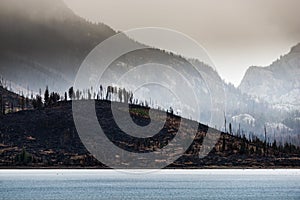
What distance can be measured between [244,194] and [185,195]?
56.0 feet

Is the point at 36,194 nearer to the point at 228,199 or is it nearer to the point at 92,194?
the point at 92,194

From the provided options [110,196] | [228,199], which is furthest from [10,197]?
[228,199]

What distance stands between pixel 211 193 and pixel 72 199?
42572 millimetres

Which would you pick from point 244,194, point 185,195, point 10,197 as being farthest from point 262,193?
point 10,197

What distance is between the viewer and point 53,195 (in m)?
171

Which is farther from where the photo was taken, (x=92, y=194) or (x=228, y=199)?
(x=92, y=194)

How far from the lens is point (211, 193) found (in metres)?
181

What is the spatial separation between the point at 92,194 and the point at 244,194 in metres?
40.6

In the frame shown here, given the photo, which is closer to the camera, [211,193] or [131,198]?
[131,198]

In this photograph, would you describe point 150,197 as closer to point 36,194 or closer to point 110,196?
point 110,196

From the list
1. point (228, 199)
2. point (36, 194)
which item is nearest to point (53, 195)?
point (36, 194)

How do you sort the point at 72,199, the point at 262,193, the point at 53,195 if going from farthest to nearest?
the point at 262,193 → the point at 53,195 → the point at 72,199

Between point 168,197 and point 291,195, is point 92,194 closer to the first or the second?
point 168,197

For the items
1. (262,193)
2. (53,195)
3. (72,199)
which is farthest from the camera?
(262,193)
